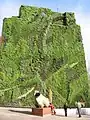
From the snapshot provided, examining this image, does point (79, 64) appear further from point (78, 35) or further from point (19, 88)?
point (19, 88)

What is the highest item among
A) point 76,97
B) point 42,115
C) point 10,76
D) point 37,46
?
point 37,46

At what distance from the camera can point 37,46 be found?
70.2 feet

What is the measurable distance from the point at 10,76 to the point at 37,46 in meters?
3.20

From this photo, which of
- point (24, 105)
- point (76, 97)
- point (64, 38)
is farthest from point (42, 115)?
point (64, 38)

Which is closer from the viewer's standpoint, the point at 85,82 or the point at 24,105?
the point at 24,105

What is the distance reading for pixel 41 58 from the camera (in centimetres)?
2111

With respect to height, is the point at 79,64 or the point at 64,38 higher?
the point at 64,38

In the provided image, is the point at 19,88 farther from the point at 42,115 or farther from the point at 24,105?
the point at 42,115

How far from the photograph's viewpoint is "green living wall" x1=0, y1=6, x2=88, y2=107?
2028 cm

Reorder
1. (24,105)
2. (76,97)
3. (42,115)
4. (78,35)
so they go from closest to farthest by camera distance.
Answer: (42,115) < (24,105) < (76,97) < (78,35)

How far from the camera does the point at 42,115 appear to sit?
38.7ft

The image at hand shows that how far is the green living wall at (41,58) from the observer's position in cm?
2028

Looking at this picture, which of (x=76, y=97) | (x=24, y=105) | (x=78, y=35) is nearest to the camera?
(x=24, y=105)

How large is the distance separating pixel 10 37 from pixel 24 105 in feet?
17.5
